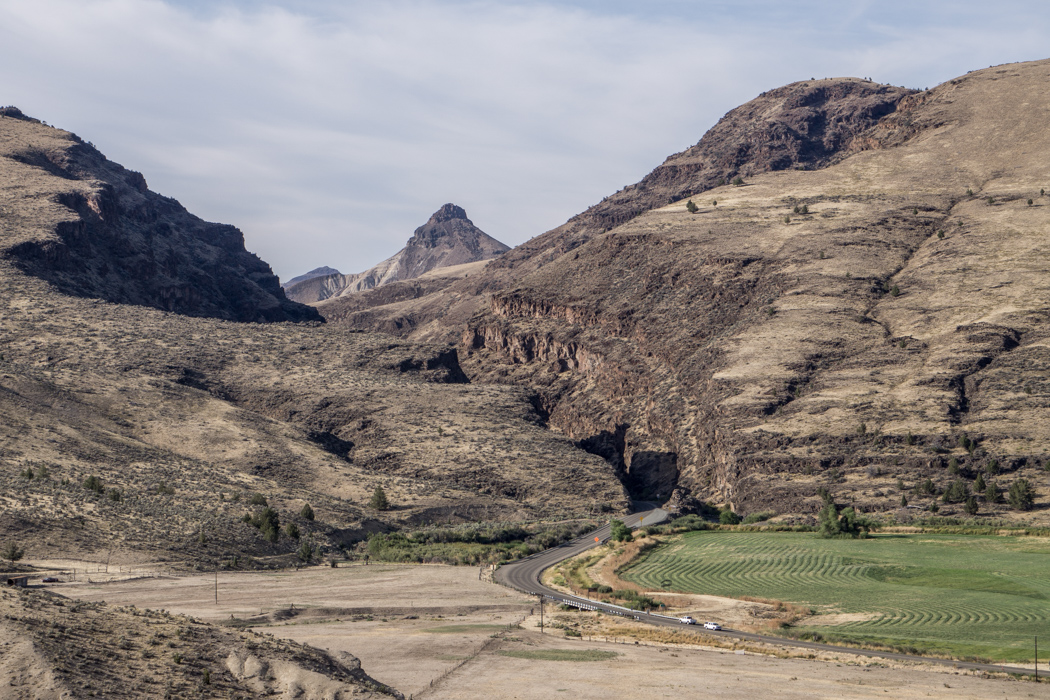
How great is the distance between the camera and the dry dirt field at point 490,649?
4400 cm

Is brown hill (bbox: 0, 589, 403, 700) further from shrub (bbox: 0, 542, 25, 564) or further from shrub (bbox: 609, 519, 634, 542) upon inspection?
shrub (bbox: 609, 519, 634, 542)

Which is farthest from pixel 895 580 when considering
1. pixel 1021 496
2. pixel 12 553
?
pixel 12 553

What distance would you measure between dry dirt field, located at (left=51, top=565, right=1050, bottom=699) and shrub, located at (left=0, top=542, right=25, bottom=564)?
771cm

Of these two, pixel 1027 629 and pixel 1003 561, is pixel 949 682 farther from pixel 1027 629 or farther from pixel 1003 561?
pixel 1003 561

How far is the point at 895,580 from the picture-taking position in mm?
73438

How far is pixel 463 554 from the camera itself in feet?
307

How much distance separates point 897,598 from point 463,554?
4127cm

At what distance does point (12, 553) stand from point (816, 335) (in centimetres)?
10314

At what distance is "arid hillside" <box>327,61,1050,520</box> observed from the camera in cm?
11081

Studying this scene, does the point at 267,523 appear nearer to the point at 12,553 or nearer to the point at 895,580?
the point at 12,553

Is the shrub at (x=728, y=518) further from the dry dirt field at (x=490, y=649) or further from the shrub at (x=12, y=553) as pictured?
the shrub at (x=12, y=553)

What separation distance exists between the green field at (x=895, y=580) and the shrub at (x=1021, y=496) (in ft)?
30.4

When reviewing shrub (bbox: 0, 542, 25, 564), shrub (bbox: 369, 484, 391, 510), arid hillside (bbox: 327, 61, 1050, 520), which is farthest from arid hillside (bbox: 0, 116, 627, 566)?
arid hillside (bbox: 327, 61, 1050, 520)

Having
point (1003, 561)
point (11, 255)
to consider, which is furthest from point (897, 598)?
point (11, 255)
